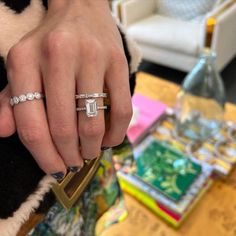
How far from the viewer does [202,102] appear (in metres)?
1.03

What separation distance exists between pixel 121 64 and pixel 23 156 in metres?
0.12

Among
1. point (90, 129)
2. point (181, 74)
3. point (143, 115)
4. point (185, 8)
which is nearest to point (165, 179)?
point (143, 115)

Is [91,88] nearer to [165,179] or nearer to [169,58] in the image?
[165,179]

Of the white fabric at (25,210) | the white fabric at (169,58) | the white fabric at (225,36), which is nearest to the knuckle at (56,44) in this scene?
the white fabric at (25,210)

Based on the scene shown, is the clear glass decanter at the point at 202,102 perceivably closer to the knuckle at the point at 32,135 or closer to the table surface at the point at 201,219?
the table surface at the point at 201,219

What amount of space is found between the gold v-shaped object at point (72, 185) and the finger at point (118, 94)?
83 millimetres

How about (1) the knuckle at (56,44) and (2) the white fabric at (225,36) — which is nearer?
(1) the knuckle at (56,44)

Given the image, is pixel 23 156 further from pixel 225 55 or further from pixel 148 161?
pixel 225 55

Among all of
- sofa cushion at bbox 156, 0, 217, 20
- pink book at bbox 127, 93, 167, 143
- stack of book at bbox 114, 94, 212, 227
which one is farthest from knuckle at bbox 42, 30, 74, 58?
sofa cushion at bbox 156, 0, 217, 20

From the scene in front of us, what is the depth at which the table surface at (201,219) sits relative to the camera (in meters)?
0.71

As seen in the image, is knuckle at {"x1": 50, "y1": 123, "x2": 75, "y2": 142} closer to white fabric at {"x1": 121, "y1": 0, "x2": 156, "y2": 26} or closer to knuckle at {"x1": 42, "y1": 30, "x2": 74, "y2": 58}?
knuckle at {"x1": 42, "y1": 30, "x2": 74, "y2": 58}

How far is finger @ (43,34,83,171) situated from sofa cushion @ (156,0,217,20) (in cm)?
196

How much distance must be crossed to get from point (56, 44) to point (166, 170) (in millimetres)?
630

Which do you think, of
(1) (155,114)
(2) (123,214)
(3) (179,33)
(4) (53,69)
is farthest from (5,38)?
(3) (179,33)
